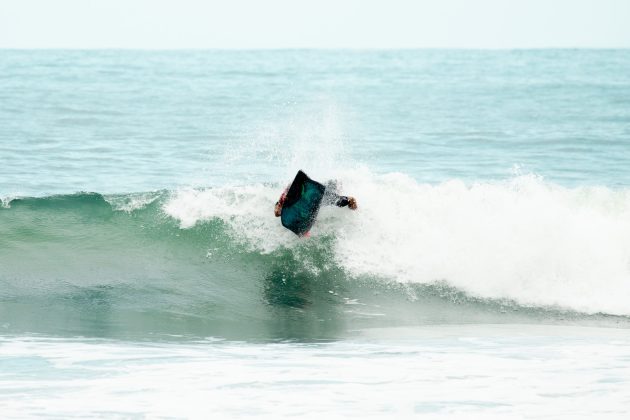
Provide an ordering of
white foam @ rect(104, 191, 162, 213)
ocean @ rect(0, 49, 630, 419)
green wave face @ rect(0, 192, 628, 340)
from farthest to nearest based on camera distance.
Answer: white foam @ rect(104, 191, 162, 213), green wave face @ rect(0, 192, 628, 340), ocean @ rect(0, 49, 630, 419)

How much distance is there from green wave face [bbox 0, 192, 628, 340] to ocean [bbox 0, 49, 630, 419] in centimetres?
4

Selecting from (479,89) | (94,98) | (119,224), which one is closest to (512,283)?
(119,224)

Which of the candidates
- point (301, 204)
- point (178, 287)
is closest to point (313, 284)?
point (301, 204)

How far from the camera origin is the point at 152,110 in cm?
3547

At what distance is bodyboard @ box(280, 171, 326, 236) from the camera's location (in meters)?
12.4

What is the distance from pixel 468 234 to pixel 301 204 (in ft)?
9.22

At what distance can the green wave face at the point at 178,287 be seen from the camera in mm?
11102

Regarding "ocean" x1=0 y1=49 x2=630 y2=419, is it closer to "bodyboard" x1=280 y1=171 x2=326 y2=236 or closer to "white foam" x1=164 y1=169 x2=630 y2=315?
"white foam" x1=164 y1=169 x2=630 y2=315

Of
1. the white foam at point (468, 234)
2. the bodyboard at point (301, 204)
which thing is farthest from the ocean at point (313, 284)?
the bodyboard at point (301, 204)

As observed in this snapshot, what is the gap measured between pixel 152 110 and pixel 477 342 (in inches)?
1082

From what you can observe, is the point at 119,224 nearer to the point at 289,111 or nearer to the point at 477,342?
the point at 477,342

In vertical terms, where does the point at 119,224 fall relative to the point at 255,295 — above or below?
above

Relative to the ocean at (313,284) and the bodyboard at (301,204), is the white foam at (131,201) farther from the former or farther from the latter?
the bodyboard at (301,204)

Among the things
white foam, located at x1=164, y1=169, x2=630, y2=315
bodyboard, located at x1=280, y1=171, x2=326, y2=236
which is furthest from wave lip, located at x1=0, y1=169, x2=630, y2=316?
bodyboard, located at x1=280, y1=171, x2=326, y2=236
